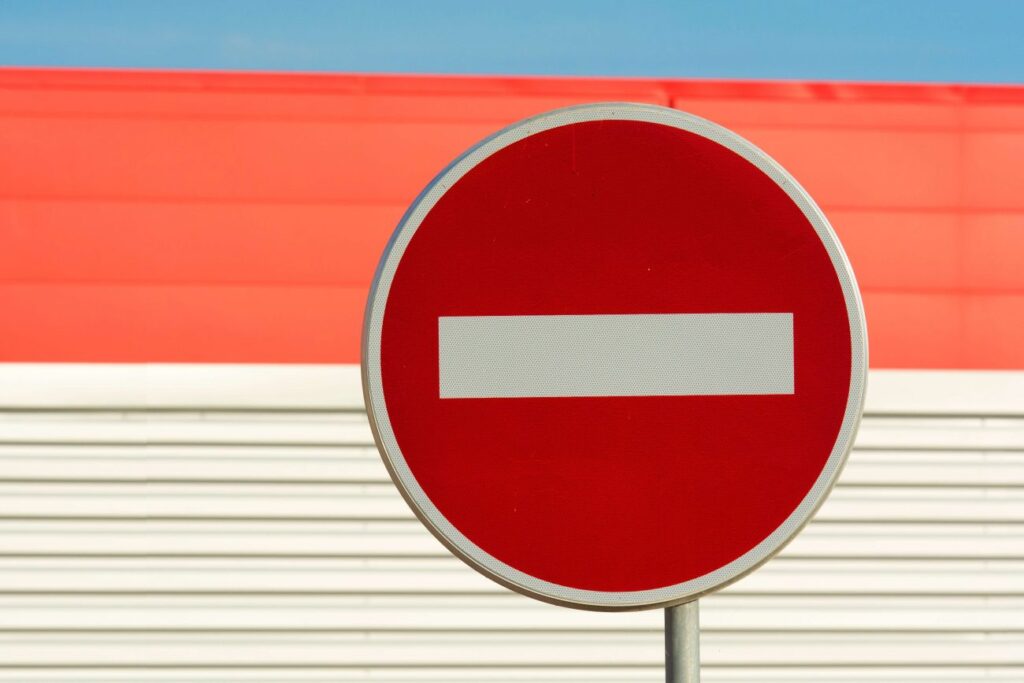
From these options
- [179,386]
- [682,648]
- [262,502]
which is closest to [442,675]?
[262,502]

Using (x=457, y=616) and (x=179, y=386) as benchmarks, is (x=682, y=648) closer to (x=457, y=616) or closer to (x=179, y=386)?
(x=457, y=616)

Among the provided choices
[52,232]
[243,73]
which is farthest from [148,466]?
[243,73]

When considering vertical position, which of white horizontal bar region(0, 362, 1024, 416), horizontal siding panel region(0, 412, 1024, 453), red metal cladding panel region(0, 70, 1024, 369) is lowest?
horizontal siding panel region(0, 412, 1024, 453)

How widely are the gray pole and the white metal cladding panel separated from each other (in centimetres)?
160

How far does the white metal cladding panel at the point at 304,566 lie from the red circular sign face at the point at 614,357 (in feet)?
5.01

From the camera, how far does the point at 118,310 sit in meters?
2.56

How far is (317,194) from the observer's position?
2.59 m

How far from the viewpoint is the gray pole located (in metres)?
1.00

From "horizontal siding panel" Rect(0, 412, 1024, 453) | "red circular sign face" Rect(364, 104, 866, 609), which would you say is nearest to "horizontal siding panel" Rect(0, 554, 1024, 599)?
"horizontal siding panel" Rect(0, 412, 1024, 453)

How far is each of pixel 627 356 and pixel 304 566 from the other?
1.74m

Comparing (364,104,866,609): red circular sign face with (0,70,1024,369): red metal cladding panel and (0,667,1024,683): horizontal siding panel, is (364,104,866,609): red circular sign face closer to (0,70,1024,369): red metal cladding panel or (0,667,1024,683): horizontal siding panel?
(0,70,1024,369): red metal cladding panel

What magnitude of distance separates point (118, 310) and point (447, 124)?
92 centimetres

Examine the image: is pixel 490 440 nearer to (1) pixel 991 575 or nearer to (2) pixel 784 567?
(2) pixel 784 567

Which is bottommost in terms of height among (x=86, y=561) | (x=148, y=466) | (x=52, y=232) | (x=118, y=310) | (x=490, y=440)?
(x=490, y=440)
